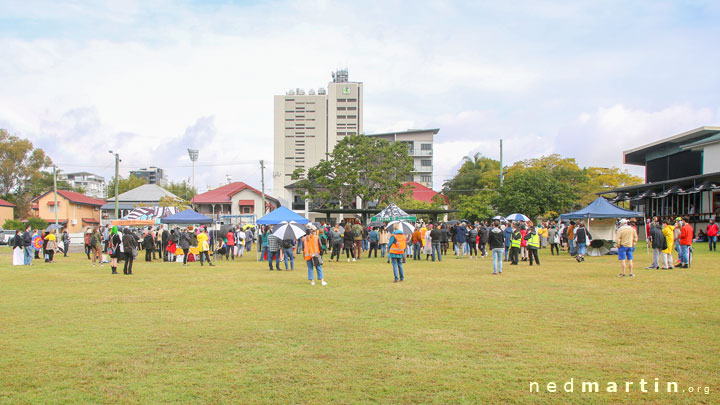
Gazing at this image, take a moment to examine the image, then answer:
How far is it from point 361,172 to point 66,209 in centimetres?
4432

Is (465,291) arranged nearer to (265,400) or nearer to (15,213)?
(265,400)

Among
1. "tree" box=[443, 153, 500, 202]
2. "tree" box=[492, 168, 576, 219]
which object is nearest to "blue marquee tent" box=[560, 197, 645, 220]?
"tree" box=[492, 168, 576, 219]

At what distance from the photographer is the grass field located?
5230 mm

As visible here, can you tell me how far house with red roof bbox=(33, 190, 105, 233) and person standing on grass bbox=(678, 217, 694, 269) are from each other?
6539cm

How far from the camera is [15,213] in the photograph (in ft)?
224

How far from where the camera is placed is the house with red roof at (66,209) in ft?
216

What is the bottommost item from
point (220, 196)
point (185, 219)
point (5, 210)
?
point (185, 219)

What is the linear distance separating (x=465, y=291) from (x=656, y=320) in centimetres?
442

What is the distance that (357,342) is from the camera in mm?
7105

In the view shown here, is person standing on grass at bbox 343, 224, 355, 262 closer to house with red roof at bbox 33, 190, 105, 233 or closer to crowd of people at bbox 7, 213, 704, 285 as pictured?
crowd of people at bbox 7, 213, 704, 285

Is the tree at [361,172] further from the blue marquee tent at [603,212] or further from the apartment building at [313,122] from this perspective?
the apartment building at [313,122]

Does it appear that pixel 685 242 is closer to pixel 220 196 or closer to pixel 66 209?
pixel 220 196

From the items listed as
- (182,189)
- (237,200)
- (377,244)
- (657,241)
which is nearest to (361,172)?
(377,244)

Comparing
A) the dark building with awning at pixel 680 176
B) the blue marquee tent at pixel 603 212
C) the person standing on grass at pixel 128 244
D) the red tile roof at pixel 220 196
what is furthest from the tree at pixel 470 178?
the person standing on grass at pixel 128 244
